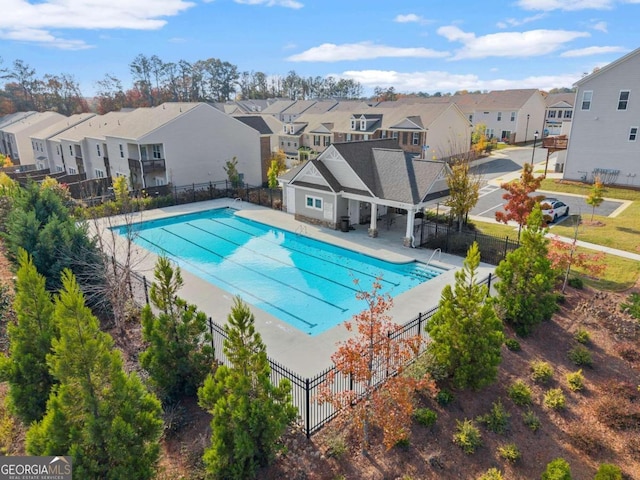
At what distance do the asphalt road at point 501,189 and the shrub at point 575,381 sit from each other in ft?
50.0

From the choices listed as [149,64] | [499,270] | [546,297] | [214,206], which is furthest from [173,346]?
[149,64]

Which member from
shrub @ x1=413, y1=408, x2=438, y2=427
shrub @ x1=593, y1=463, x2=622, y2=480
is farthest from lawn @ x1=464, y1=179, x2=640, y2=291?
shrub @ x1=413, y1=408, x2=438, y2=427

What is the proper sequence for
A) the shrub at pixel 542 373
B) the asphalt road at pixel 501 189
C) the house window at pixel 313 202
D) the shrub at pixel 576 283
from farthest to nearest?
the asphalt road at pixel 501 189, the house window at pixel 313 202, the shrub at pixel 576 283, the shrub at pixel 542 373

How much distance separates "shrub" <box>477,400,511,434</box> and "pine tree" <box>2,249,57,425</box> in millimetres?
11217

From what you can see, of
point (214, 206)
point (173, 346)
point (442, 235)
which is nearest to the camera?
point (173, 346)

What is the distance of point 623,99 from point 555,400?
3395 centimetres

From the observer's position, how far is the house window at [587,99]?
36.5 metres

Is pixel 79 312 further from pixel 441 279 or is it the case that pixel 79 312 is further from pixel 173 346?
pixel 441 279

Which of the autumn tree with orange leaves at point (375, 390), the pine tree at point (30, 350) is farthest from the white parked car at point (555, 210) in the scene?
the pine tree at point (30, 350)

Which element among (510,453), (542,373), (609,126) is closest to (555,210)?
(609,126)

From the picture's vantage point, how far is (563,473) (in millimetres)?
8680

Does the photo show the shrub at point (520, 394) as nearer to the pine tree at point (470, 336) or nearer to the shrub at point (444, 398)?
the pine tree at point (470, 336)

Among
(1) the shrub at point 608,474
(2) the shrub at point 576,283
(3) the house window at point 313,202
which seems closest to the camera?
(1) the shrub at point 608,474

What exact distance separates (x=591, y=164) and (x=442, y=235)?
Answer: 71.7 feet
